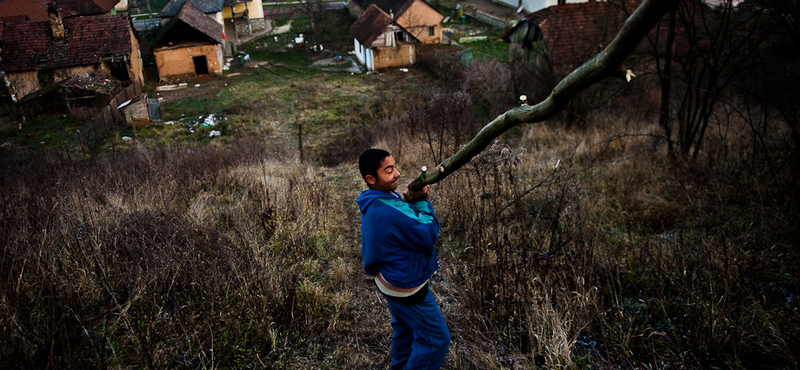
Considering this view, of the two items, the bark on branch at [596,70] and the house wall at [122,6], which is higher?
the house wall at [122,6]

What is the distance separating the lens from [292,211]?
18.7 ft

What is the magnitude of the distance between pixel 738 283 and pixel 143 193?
7151mm

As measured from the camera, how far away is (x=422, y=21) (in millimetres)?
29219

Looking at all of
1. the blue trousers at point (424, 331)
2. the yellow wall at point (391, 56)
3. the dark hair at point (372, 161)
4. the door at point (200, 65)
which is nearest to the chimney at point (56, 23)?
the door at point (200, 65)

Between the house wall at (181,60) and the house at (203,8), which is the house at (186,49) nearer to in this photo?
the house wall at (181,60)

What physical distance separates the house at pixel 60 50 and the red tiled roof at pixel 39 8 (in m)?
2.83

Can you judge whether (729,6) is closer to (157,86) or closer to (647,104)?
(647,104)

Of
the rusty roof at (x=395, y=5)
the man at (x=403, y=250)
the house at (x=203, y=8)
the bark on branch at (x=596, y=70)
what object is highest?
the house at (x=203, y=8)

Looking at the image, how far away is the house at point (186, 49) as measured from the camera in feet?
78.3

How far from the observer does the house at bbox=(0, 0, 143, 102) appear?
19.6 meters

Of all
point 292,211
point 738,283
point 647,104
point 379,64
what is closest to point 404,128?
point 292,211

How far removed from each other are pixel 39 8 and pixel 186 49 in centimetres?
883

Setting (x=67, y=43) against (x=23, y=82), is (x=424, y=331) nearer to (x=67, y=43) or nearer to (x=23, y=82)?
(x=23, y=82)

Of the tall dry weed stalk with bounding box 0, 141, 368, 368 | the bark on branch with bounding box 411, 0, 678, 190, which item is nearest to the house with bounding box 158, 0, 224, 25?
the tall dry weed stalk with bounding box 0, 141, 368, 368
